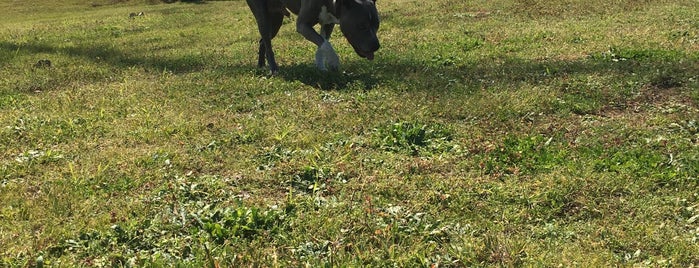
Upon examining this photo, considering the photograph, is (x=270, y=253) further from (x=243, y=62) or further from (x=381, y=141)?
(x=243, y=62)

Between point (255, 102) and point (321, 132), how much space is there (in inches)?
73.2

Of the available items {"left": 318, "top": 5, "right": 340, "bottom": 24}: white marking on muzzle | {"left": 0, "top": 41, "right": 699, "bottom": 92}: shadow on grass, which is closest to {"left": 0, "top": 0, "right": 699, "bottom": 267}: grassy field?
{"left": 0, "top": 41, "right": 699, "bottom": 92}: shadow on grass

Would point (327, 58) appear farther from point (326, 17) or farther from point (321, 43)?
point (326, 17)

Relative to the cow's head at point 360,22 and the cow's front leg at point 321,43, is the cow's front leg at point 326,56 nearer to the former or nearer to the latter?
the cow's front leg at point 321,43

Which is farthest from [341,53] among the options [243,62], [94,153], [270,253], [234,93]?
[270,253]

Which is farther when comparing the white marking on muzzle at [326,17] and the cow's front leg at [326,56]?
the cow's front leg at [326,56]

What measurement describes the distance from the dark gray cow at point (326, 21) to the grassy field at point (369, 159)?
0.42 metres

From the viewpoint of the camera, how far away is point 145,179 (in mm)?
5391

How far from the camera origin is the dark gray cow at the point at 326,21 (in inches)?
332

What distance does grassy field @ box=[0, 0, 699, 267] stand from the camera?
13.2 feet

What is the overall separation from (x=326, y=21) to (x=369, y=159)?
13.3 ft

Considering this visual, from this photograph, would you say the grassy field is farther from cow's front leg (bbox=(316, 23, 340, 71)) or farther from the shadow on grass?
cow's front leg (bbox=(316, 23, 340, 71))

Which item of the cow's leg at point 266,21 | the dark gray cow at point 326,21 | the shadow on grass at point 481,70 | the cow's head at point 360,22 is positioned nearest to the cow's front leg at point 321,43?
the dark gray cow at point 326,21

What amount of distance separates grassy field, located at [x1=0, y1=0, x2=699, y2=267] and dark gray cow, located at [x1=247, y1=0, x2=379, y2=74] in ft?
1.39
